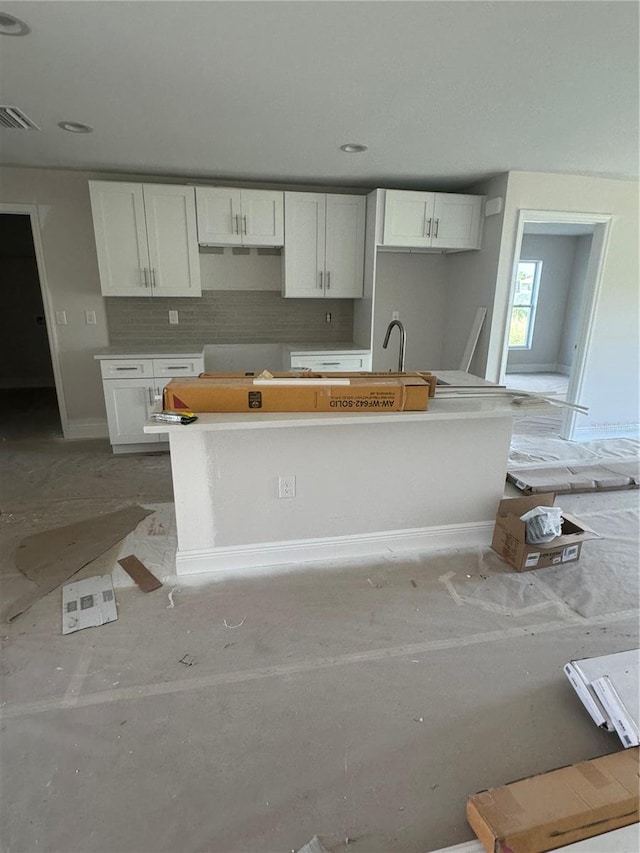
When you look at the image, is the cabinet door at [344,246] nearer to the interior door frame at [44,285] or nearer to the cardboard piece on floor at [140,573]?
the interior door frame at [44,285]

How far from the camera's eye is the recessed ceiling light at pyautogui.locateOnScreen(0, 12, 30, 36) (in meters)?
1.68

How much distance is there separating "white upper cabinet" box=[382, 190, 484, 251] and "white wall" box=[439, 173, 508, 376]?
145 mm

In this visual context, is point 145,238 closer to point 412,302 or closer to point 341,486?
point 412,302

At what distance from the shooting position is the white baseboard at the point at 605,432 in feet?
15.0

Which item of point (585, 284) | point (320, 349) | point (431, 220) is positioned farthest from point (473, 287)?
point (320, 349)

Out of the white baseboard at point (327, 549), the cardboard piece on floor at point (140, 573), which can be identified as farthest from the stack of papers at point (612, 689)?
the cardboard piece on floor at point (140, 573)

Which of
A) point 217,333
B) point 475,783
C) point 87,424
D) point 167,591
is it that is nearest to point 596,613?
point 475,783

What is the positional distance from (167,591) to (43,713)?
707 mm

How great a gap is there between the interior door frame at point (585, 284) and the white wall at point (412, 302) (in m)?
0.90

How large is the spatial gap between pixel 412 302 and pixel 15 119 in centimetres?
358

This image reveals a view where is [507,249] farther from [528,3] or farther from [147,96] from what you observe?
[147,96]

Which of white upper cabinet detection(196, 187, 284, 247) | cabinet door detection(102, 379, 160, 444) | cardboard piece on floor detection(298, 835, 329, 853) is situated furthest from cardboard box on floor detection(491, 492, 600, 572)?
white upper cabinet detection(196, 187, 284, 247)

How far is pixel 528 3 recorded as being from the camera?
157cm

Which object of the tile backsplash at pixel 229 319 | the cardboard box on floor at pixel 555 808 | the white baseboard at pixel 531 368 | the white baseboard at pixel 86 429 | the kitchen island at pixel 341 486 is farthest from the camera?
the white baseboard at pixel 531 368
